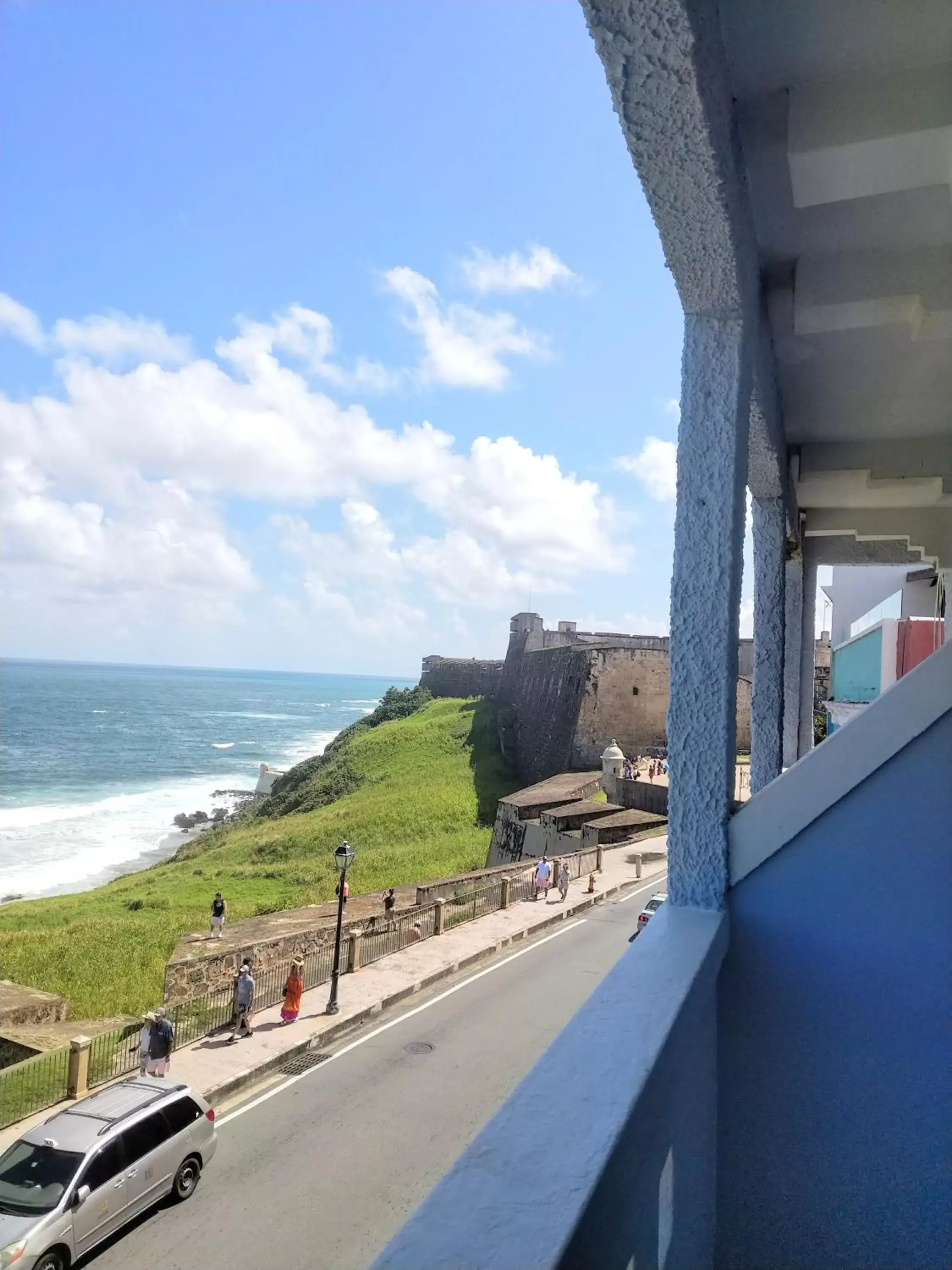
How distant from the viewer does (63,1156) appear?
6.21 metres

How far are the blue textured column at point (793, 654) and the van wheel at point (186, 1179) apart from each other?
19.9ft

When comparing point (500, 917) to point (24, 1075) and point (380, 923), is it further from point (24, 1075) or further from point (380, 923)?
point (24, 1075)

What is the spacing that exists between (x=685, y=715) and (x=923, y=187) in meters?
1.65

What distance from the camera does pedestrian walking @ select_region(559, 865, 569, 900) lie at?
1688 cm

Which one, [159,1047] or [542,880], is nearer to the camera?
[159,1047]

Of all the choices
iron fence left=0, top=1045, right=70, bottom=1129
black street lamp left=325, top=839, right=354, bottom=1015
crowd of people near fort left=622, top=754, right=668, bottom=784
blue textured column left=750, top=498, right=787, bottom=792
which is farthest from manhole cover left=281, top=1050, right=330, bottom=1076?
crowd of people near fort left=622, top=754, right=668, bottom=784

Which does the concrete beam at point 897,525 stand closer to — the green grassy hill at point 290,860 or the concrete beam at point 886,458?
the concrete beam at point 886,458

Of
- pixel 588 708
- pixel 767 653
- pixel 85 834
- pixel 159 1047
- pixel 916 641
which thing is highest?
pixel 916 641

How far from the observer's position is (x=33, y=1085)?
855 centimetres

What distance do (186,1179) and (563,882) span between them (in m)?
11.0

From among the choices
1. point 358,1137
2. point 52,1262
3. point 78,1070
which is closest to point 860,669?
point 358,1137

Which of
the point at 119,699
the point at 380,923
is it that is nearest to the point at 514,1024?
the point at 380,923

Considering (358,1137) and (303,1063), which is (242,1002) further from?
(358,1137)

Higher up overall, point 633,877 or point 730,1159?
point 730,1159
